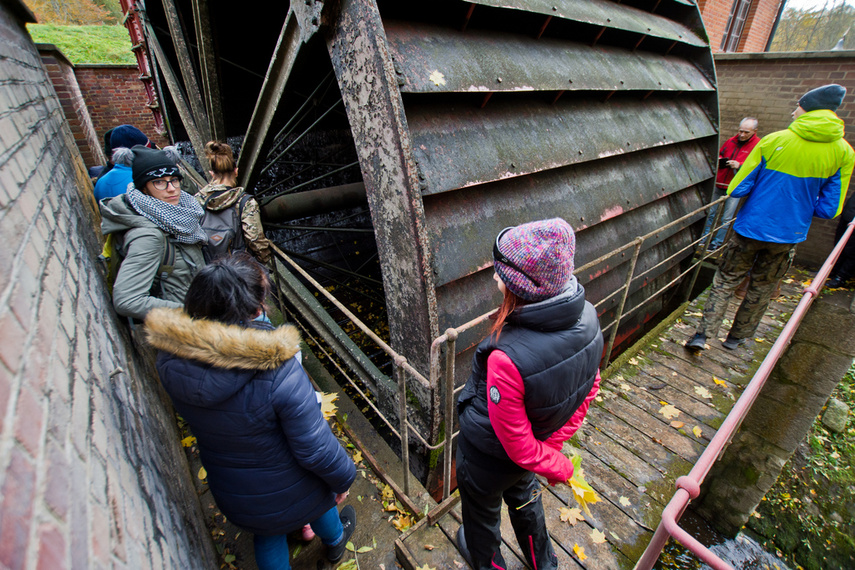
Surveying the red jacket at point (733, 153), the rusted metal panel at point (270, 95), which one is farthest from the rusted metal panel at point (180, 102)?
the red jacket at point (733, 153)

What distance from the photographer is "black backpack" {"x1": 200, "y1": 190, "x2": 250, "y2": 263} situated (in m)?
2.78

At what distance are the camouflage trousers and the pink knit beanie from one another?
2.88 metres

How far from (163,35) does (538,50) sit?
17.1 ft

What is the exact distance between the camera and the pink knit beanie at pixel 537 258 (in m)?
1.24

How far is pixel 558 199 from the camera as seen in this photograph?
116 inches

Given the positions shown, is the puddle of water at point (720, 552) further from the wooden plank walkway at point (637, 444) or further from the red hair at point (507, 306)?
the red hair at point (507, 306)

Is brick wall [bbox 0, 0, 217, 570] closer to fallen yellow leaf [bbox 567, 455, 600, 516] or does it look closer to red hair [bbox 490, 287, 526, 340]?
red hair [bbox 490, 287, 526, 340]

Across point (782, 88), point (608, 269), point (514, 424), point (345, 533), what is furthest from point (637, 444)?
point (782, 88)

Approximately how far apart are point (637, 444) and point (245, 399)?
9.04ft

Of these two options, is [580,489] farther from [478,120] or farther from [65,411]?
[478,120]

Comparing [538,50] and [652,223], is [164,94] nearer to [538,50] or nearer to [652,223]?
[538,50]

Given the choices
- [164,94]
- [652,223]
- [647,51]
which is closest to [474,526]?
[652,223]

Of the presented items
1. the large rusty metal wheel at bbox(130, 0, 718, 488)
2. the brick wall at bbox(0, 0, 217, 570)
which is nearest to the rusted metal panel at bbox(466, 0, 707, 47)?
the large rusty metal wheel at bbox(130, 0, 718, 488)

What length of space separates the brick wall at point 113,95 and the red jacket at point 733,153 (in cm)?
1315
